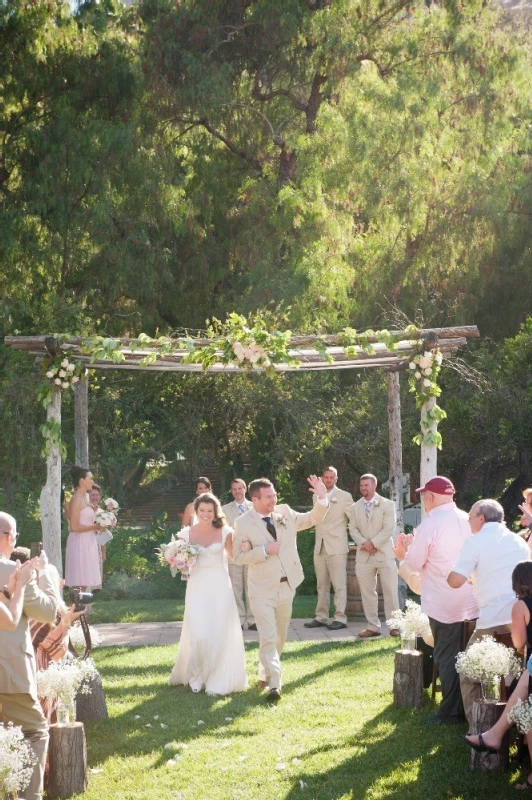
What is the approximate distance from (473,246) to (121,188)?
7790 mm

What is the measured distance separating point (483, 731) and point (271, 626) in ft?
9.68

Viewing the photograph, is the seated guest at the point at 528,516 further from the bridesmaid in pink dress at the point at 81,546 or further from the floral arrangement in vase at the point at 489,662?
the bridesmaid in pink dress at the point at 81,546

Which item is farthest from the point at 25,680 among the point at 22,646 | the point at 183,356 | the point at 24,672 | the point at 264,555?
the point at 183,356

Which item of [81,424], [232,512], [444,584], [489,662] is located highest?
[81,424]

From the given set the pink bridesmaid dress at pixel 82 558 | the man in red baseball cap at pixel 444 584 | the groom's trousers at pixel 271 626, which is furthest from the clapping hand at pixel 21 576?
the pink bridesmaid dress at pixel 82 558

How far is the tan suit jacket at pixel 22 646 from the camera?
571 centimetres

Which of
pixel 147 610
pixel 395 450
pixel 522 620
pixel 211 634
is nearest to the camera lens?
pixel 522 620

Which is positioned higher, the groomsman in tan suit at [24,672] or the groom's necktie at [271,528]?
the groom's necktie at [271,528]

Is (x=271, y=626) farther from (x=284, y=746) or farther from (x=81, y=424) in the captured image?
(x=81, y=424)

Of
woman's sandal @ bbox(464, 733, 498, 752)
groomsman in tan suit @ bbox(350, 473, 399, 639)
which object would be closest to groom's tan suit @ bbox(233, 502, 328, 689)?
woman's sandal @ bbox(464, 733, 498, 752)

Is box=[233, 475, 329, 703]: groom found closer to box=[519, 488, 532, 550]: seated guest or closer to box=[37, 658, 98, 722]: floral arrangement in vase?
box=[519, 488, 532, 550]: seated guest

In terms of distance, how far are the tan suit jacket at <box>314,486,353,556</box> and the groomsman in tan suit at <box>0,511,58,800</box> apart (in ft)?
25.7

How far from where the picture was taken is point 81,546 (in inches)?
507

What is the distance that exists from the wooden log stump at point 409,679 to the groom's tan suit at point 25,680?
11.0 ft
